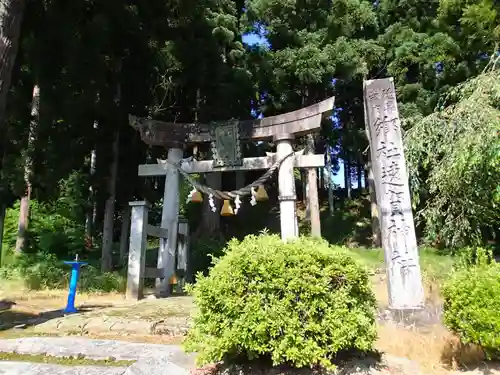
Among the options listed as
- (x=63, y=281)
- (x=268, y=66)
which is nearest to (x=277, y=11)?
(x=268, y=66)

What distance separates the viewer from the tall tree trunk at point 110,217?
11562 millimetres

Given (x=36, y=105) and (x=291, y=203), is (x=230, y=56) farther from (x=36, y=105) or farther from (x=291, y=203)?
(x=291, y=203)

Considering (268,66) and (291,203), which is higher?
(268,66)

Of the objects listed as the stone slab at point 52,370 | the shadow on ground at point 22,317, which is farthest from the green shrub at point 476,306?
the shadow on ground at point 22,317

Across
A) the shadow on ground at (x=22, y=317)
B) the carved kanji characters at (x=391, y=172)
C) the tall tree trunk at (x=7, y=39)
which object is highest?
the tall tree trunk at (x=7, y=39)

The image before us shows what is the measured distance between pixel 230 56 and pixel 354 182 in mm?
17134

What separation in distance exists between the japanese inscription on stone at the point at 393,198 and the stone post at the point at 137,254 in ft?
17.4

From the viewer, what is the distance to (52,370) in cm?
354

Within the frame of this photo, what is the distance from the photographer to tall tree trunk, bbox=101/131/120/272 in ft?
37.9

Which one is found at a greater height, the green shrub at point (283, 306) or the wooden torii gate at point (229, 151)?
the wooden torii gate at point (229, 151)

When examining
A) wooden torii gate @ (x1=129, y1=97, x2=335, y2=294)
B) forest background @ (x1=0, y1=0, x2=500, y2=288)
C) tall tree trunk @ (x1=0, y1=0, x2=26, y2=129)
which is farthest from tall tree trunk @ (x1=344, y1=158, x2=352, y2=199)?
tall tree trunk @ (x1=0, y1=0, x2=26, y2=129)

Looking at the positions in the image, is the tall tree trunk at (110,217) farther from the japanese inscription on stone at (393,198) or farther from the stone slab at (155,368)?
the stone slab at (155,368)

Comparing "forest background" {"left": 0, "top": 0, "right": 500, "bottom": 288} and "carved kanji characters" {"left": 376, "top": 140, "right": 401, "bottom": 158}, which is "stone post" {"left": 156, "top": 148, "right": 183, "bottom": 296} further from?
"carved kanji characters" {"left": 376, "top": 140, "right": 401, "bottom": 158}

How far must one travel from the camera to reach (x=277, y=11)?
52.2 ft
